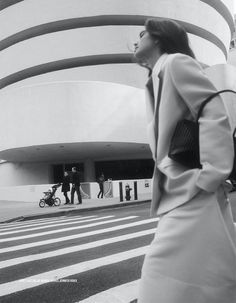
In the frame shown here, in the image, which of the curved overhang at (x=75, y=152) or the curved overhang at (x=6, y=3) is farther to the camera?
the curved overhang at (x=6, y=3)

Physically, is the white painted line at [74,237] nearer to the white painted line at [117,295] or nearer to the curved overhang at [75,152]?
the white painted line at [117,295]

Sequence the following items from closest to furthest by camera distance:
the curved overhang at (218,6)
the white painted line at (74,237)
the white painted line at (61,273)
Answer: the white painted line at (61,273), the white painted line at (74,237), the curved overhang at (218,6)

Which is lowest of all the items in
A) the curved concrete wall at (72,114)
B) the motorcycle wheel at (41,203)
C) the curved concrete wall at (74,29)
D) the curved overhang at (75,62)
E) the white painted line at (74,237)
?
the white painted line at (74,237)

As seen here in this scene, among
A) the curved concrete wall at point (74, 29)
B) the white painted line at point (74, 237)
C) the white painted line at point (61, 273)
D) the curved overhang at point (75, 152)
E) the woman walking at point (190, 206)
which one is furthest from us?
the curved concrete wall at point (74, 29)

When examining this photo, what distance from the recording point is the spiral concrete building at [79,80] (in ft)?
83.7

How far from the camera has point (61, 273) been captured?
15.4ft

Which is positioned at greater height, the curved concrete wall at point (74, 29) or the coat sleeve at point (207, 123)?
the curved concrete wall at point (74, 29)

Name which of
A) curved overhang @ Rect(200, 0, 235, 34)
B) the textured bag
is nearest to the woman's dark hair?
the textured bag

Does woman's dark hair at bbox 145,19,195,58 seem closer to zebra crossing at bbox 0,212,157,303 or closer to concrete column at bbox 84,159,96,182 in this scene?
zebra crossing at bbox 0,212,157,303

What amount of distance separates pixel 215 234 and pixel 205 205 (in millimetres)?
128

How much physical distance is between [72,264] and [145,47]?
12.8ft

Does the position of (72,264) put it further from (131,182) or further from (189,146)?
(131,182)

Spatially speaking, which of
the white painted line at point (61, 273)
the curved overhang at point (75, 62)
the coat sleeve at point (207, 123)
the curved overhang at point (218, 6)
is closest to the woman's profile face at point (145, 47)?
the coat sleeve at point (207, 123)

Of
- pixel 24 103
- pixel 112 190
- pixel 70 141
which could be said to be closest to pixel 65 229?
pixel 112 190
